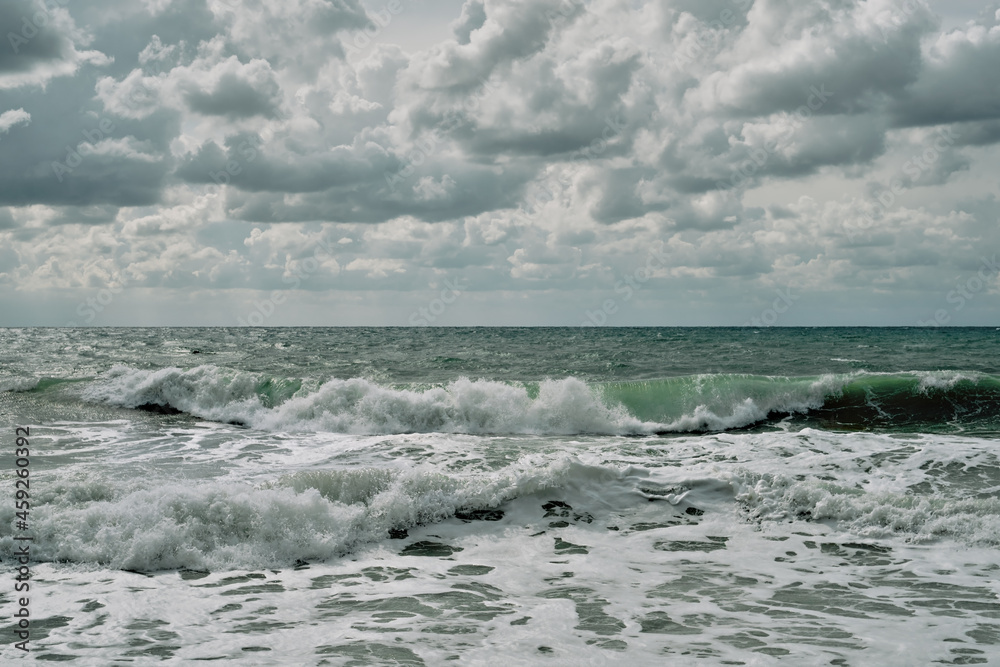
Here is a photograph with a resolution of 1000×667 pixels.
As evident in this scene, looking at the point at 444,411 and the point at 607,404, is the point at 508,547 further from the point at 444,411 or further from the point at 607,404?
the point at 607,404

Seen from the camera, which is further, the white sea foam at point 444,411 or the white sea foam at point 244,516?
the white sea foam at point 444,411

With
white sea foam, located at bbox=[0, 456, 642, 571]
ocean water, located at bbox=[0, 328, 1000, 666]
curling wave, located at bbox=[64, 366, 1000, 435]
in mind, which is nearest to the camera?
ocean water, located at bbox=[0, 328, 1000, 666]

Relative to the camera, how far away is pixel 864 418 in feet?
57.8

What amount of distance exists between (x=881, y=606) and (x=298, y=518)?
6.35m

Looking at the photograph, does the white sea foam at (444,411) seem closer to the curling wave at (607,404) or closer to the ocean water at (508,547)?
the curling wave at (607,404)

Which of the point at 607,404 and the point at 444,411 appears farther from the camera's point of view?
the point at 607,404

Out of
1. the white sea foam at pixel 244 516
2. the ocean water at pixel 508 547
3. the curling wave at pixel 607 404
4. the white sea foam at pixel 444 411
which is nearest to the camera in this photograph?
the ocean water at pixel 508 547

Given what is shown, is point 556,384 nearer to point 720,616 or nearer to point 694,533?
point 694,533

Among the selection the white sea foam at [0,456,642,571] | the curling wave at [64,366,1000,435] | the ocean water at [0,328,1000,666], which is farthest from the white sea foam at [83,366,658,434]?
the white sea foam at [0,456,642,571]

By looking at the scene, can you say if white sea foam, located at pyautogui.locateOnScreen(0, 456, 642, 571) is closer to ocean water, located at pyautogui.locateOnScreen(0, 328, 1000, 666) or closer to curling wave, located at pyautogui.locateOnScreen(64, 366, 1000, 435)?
ocean water, located at pyautogui.locateOnScreen(0, 328, 1000, 666)

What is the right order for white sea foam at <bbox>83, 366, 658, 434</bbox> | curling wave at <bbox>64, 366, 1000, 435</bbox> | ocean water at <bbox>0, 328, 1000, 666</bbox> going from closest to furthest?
ocean water at <bbox>0, 328, 1000, 666</bbox> < white sea foam at <bbox>83, 366, 658, 434</bbox> < curling wave at <bbox>64, 366, 1000, 435</bbox>

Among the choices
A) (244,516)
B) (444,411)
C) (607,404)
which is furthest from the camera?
(607,404)

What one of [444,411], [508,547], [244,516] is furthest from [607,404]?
[244,516]

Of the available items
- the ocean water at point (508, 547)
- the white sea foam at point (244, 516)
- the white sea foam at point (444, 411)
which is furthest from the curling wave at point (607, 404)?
the white sea foam at point (244, 516)
